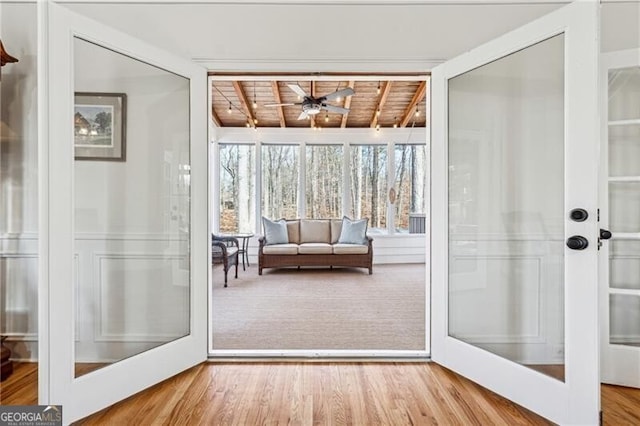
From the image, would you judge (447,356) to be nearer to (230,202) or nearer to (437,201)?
(437,201)

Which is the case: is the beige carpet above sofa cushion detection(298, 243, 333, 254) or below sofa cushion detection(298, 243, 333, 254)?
below

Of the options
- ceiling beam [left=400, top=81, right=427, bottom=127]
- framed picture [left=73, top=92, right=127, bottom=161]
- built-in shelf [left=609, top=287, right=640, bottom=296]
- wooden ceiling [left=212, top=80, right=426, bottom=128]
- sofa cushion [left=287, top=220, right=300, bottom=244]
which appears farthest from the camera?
sofa cushion [left=287, top=220, right=300, bottom=244]

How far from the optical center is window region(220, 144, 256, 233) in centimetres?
710

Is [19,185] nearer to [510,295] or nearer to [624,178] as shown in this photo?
[510,295]

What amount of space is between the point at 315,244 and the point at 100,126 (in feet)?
14.5

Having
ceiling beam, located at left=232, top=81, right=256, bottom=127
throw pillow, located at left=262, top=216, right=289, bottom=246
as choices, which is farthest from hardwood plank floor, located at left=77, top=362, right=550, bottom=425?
ceiling beam, located at left=232, top=81, right=256, bottom=127


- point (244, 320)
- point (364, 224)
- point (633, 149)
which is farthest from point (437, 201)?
point (364, 224)

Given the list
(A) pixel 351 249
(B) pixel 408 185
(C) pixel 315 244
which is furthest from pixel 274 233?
(B) pixel 408 185

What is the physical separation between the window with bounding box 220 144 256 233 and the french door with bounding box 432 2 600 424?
5.27 meters

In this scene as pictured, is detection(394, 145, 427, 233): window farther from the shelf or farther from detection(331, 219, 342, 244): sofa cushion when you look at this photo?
the shelf

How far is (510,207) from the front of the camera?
2.08 meters

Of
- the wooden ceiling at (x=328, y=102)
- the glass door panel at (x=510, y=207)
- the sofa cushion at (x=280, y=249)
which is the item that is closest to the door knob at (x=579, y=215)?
the glass door panel at (x=510, y=207)

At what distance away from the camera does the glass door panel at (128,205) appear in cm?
191

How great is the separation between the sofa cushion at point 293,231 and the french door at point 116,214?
13.3 ft
